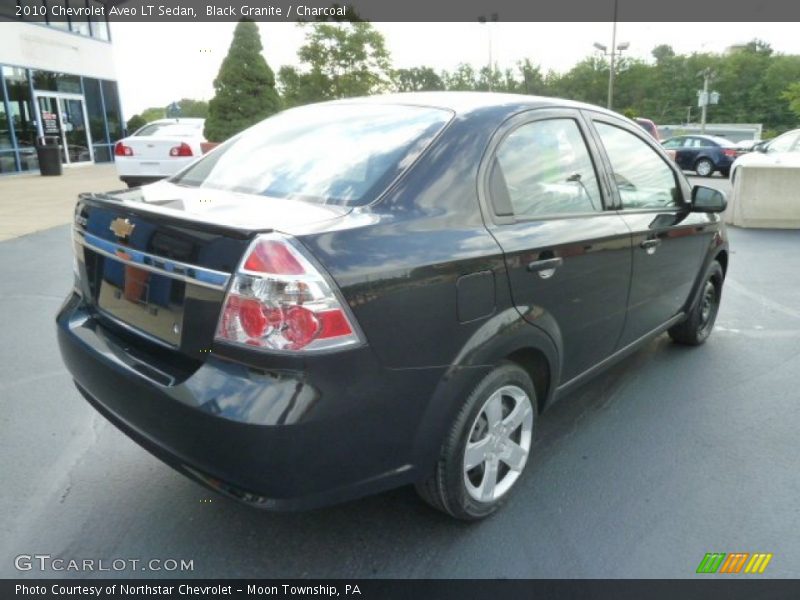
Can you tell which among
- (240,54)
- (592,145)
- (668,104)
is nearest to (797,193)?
(592,145)

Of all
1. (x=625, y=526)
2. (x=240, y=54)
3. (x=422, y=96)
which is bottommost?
(x=625, y=526)

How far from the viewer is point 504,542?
2475 millimetres

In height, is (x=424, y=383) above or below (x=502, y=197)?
below

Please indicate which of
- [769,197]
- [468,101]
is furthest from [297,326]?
[769,197]

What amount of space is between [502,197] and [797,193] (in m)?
9.90

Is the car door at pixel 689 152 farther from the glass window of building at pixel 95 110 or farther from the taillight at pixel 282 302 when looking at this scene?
the taillight at pixel 282 302

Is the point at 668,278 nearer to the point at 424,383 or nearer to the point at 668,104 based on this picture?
the point at 424,383

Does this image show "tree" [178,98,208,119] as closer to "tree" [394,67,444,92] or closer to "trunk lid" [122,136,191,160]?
"tree" [394,67,444,92]

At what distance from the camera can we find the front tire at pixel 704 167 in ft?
69.1

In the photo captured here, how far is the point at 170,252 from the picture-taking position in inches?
81.9

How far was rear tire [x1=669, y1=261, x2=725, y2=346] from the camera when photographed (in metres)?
4.40

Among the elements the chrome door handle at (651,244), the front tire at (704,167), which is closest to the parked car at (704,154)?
the front tire at (704,167)

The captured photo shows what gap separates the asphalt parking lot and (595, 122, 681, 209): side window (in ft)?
3.88

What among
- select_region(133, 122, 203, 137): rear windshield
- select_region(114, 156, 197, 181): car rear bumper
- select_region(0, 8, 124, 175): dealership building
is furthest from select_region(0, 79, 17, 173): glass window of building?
select_region(114, 156, 197, 181): car rear bumper
